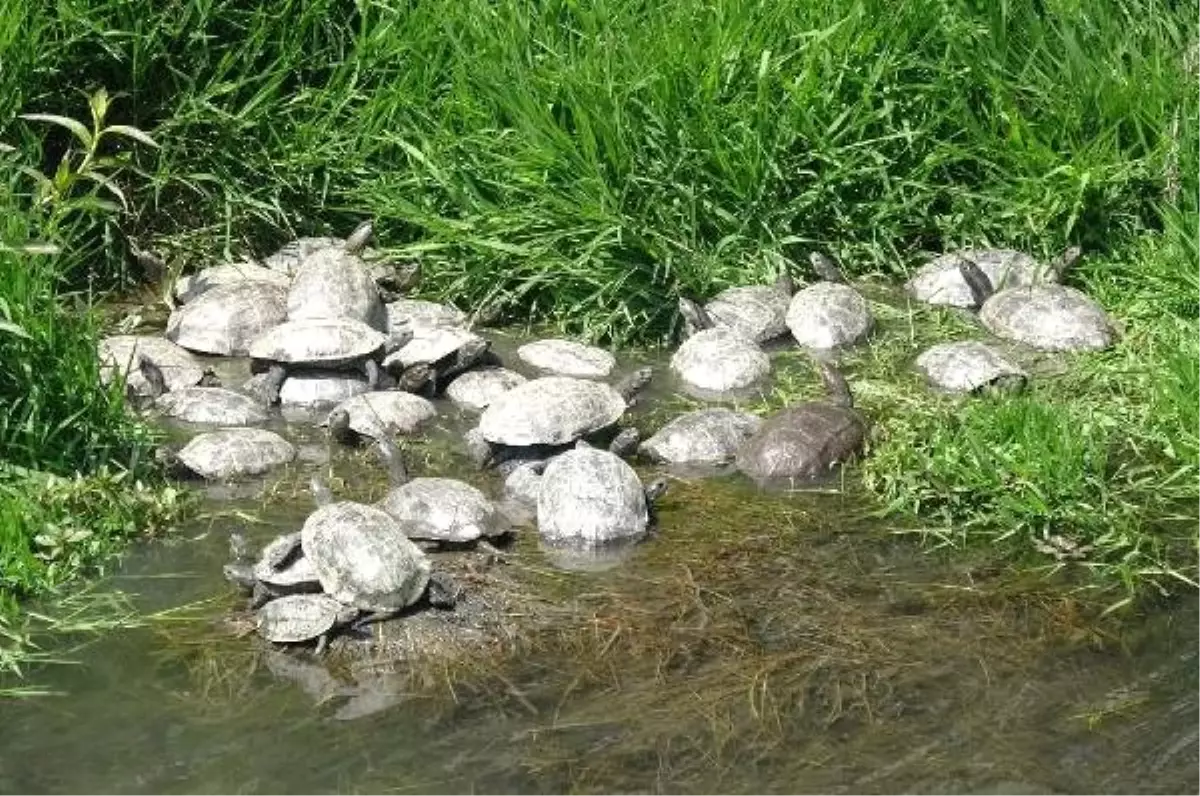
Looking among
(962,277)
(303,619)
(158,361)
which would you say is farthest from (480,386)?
(962,277)

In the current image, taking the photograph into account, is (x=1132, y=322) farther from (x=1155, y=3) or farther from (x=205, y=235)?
(x=205, y=235)

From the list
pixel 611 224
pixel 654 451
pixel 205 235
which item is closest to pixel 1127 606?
pixel 654 451

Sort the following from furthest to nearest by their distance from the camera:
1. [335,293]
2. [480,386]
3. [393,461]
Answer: [335,293] < [480,386] < [393,461]

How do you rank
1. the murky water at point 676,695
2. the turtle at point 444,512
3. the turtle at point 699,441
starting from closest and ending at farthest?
the murky water at point 676,695, the turtle at point 444,512, the turtle at point 699,441

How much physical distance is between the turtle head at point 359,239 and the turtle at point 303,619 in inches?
141

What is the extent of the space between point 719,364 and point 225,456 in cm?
231

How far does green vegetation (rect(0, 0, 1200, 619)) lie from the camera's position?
368 inches

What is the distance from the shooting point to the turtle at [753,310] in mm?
9195

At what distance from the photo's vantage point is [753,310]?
9258 mm

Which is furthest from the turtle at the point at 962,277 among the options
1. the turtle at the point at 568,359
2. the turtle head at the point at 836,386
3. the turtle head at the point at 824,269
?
the turtle at the point at 568,359

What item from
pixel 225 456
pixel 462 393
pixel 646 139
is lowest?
pixel 462 393

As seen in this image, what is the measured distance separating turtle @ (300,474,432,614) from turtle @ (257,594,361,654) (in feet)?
0.14

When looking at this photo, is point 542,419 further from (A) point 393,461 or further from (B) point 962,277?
(B) point 962,277

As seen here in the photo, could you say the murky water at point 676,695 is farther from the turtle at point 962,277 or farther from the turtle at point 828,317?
the turtle at point 962,277
